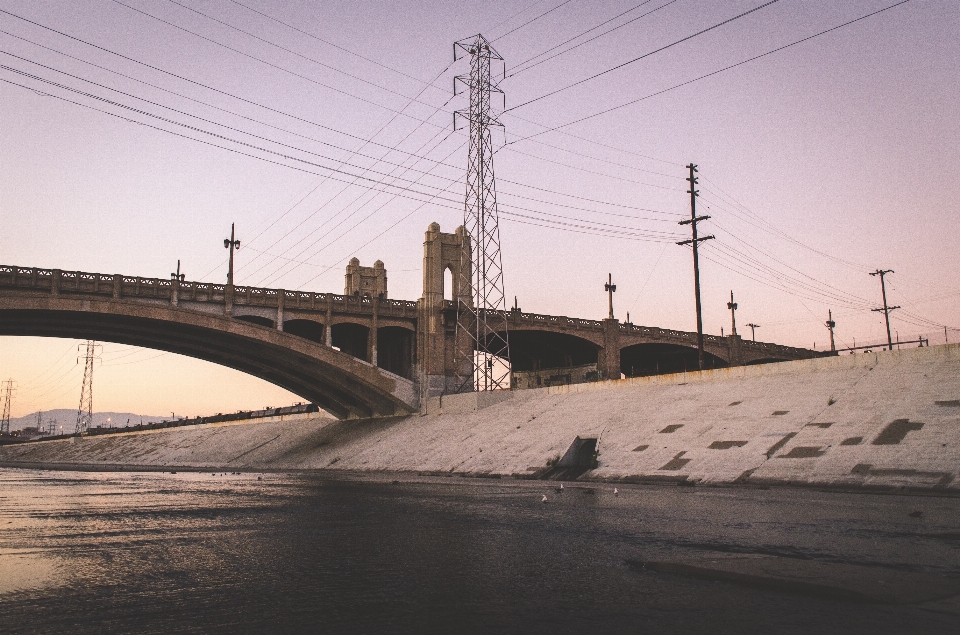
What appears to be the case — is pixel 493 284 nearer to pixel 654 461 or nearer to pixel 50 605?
pixel 654 461

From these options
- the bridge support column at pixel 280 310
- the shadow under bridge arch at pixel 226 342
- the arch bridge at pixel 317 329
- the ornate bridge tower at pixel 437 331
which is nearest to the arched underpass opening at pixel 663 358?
the arch bridge at pixel 317 329

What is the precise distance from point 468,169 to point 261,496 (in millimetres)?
39515

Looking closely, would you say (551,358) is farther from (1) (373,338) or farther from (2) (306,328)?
(2) (306,328)

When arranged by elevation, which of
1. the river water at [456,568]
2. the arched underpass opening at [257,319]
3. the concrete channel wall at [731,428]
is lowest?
the river water at [456,568]

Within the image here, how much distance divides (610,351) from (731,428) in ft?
153

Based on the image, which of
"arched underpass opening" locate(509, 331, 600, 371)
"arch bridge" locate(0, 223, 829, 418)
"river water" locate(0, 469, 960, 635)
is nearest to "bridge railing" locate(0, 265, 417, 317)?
"arch bridge" locate(0, 223, 829, 418)

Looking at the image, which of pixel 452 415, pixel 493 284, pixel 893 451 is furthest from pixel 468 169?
pixel 893 451

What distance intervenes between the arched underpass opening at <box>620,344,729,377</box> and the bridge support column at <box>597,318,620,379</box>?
6449 mm

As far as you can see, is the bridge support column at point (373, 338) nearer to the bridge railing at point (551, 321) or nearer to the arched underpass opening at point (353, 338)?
the arched underpass opening at point (353, 338)

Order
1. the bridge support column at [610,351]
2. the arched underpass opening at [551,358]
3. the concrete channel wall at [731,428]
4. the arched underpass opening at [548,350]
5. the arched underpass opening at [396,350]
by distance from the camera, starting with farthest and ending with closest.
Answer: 1. the arched underpass opening at [551,358]
2. the arched underpass opening at [548,350]
3. the bridge support column at [610,351]
4. the arched underpass opening at [396,350]
5. the concrete channel wall at [731,428]

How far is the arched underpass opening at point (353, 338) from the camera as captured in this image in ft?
222

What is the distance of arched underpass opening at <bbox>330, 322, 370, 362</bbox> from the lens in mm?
67794

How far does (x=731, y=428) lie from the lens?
28781mm

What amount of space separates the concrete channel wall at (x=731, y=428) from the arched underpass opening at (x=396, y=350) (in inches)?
393
